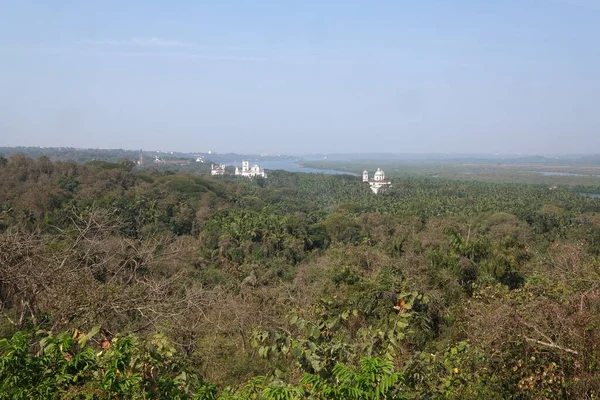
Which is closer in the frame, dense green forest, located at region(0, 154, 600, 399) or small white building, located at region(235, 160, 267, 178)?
dense green forest, located at region(0, 154, 600, 399)

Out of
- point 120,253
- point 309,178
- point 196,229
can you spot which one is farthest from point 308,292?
point 309,178

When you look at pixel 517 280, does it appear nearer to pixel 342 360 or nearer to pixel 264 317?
pixel 264 317

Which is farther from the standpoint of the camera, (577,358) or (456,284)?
(456,284)

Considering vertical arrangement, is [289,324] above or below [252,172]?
above

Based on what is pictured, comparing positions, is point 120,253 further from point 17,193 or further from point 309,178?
point 309,178

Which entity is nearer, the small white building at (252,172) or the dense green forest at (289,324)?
the dense green forest at (289,324)

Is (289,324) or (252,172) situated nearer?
(289,324)

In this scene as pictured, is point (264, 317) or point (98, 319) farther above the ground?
point (98, 319)

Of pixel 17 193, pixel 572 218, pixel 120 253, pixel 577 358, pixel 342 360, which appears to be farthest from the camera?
pixel 572 218

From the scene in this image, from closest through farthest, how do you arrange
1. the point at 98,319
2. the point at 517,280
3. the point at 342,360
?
the point at 342,360
the point at 98,319
the point at 517,280
